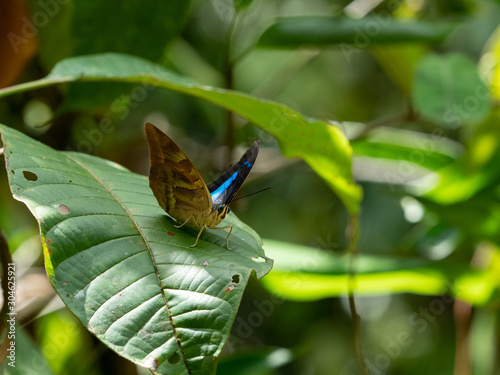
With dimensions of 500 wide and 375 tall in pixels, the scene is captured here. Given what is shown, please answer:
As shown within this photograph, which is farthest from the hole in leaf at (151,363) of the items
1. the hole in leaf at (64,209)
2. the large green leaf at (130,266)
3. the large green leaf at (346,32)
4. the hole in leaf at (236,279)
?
the large green leaf at (346,32)

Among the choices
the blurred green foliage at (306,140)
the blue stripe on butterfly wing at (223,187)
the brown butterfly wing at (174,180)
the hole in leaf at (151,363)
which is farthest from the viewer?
the blurred green foliage at (306,140)

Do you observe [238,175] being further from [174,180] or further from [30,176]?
[30,176]

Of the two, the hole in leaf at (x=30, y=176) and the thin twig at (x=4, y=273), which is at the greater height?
the hole in leaf at (x=30, y=176)

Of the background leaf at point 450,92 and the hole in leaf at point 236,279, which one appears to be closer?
the hole in leaf at point 236,279

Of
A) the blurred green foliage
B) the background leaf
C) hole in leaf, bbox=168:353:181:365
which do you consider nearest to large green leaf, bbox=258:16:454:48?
the blurred green foliage

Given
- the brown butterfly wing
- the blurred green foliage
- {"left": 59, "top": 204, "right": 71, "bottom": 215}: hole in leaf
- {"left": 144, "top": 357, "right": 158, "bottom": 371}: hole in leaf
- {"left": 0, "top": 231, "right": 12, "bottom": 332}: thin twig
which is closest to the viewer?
{"left": 144, "top": 357, "right": 158, "bottom": 371}: hole in leaf

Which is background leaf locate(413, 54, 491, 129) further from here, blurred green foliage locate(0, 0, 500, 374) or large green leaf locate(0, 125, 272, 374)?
large green leaf locate(0, 125, 272, 374)

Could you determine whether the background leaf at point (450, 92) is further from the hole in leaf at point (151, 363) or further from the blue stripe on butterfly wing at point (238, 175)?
the hole in leaf at point (151, 363)
